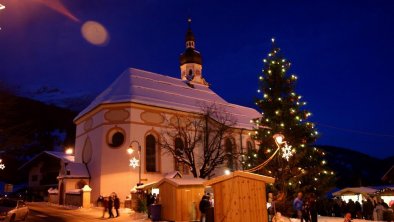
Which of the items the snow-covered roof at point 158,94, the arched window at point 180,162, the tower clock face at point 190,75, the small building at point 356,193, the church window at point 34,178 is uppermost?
the tower clock face at point 190,75

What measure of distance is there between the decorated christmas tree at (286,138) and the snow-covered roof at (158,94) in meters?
15.4

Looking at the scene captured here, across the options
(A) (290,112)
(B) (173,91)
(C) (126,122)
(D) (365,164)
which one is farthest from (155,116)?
(D) (365,164)

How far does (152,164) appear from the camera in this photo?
1486 inches

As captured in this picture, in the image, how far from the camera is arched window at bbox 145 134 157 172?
37.5 m

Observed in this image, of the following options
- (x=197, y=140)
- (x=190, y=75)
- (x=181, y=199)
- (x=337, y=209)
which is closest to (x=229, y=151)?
(x=197, y=140)

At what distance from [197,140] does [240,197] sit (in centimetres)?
2182

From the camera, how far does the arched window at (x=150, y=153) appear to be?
37.5 m

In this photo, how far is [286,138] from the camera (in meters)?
24.0

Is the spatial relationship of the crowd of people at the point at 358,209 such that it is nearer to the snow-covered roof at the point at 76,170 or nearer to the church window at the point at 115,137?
the church window at the point at 115,137

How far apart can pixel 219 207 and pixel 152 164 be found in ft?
74.5

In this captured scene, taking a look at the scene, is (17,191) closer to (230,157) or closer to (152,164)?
(152,164)

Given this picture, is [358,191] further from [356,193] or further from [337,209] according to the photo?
[337,209]

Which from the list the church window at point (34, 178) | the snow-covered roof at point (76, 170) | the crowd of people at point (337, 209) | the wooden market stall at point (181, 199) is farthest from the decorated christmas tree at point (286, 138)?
the church window at point (34, 178)

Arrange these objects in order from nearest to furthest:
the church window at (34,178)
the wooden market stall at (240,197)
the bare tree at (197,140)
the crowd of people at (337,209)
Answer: the wooden market stall at (240,197)
the crowd of people at (337,209)
the bare tree at (197,140)
the church window at (34,178)
